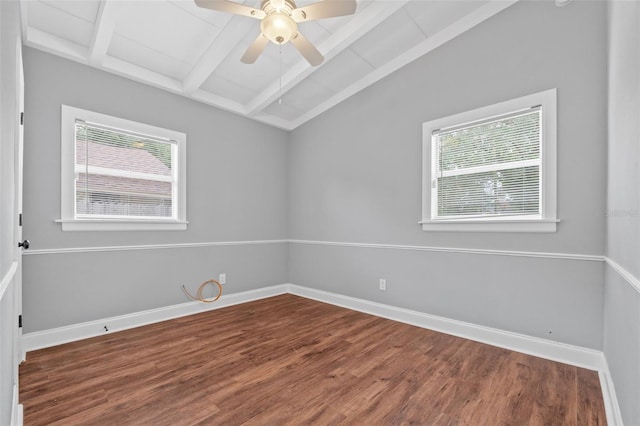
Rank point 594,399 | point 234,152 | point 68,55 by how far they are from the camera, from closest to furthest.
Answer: point 594,399, point 68,55, point 234,152

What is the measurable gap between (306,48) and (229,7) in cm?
65

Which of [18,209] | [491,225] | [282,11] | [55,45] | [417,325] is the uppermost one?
[55,45]

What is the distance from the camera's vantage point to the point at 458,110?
3189 mm

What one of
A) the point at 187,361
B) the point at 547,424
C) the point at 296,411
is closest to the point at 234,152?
the point at 187,361

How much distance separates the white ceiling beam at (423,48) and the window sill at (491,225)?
6.10 feet

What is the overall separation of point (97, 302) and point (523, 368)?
385 cm

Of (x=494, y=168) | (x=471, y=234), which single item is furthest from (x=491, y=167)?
(x=471, y=234)

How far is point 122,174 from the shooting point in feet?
10.8

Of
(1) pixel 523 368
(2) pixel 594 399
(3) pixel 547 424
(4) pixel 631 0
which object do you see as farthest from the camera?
(1) pixel 523 368

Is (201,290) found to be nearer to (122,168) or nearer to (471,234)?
(122,168)

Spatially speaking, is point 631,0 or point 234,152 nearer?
point 631,0

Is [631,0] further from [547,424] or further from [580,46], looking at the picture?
[547,424]

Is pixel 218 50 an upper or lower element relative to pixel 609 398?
upper

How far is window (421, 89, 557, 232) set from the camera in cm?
267
